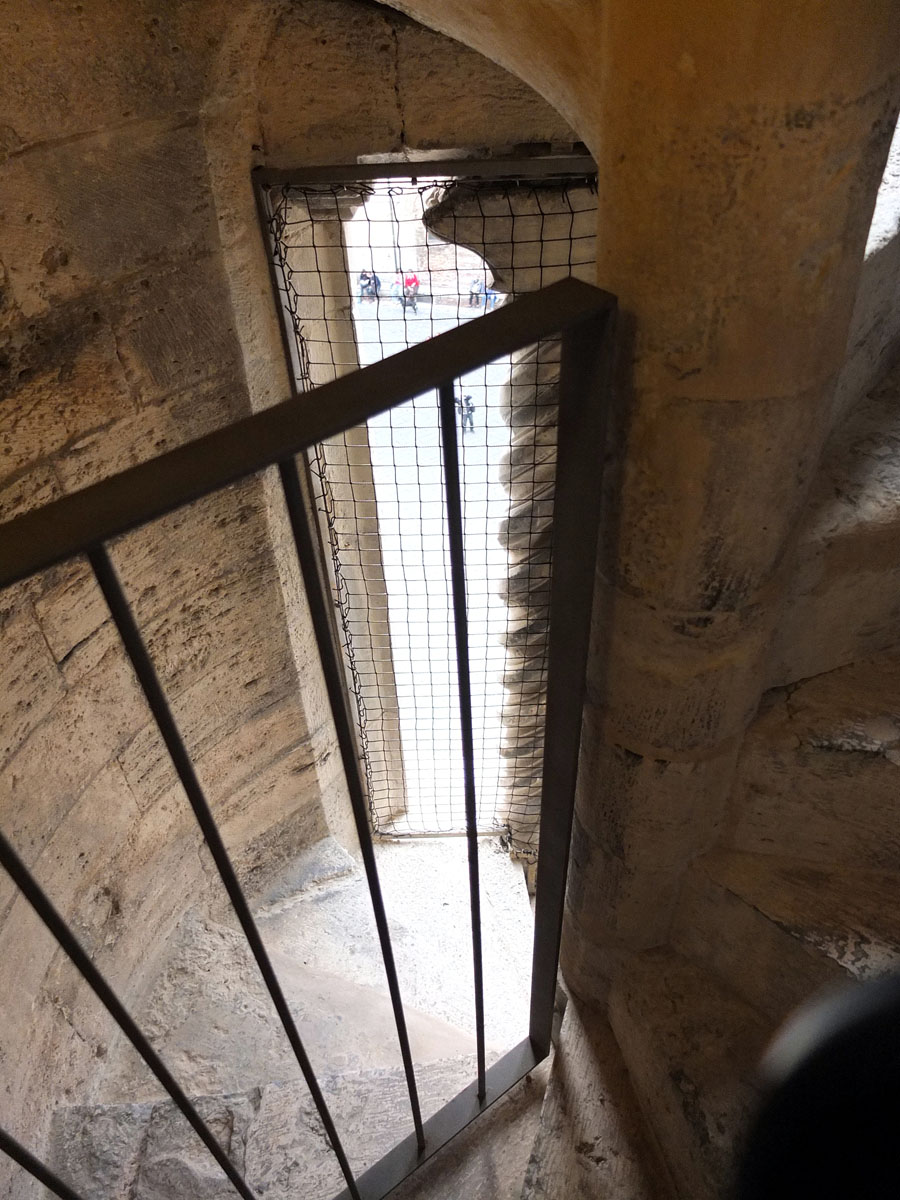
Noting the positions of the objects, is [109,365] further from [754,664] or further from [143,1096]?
[143,1096]

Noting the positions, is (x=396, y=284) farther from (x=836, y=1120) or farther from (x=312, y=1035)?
(x=836, y=1120)

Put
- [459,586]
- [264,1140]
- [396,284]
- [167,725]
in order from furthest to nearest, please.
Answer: [396,284]
[264,1140]
[459,586]
[167,725]

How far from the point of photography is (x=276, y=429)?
596 mm

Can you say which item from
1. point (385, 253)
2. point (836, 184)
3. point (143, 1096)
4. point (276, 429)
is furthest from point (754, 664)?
point (385, 253)

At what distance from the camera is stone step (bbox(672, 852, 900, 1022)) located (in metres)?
1.08

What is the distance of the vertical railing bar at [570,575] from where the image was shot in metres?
0.78

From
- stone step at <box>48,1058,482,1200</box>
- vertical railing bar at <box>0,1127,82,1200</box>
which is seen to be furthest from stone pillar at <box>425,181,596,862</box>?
vertical railing bar at <box>0,1127,82,1200</box>

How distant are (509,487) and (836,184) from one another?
5.70 feet

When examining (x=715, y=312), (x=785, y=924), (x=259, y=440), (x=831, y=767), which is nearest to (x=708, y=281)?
(x=715, y=312)

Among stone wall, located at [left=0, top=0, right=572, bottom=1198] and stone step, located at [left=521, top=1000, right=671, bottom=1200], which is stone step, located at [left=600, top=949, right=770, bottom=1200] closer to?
stone step, located at [left=521, top=1000, right=671, bottom=1200]

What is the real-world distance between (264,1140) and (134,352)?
5.29 feet

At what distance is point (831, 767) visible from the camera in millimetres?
1116

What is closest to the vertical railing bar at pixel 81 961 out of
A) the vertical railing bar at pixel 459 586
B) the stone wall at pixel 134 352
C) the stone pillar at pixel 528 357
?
the vertical railing bar at pixel 459 586

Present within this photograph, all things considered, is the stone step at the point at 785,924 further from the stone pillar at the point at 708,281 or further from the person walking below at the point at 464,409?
the person walking below at the point at 464,409
